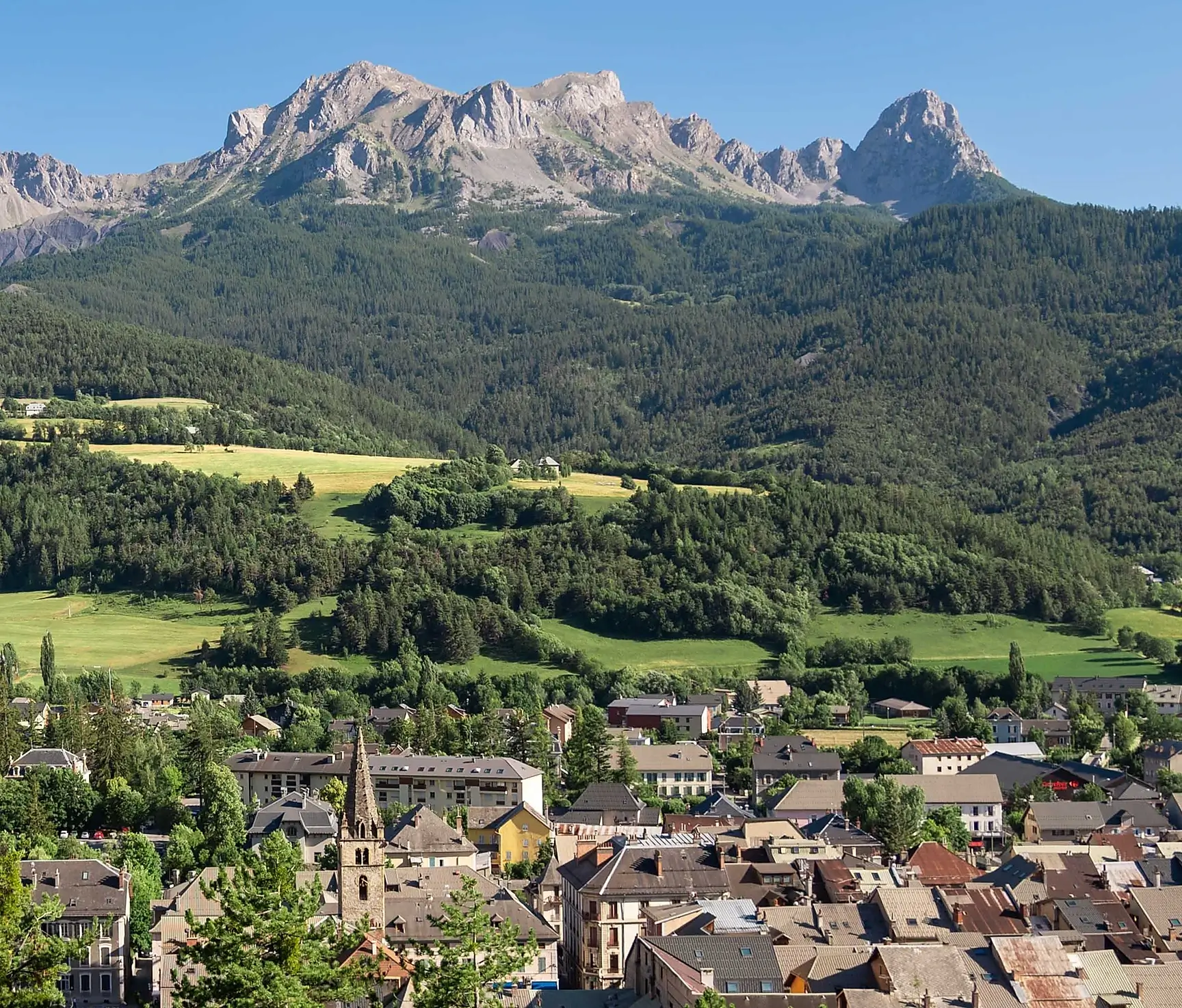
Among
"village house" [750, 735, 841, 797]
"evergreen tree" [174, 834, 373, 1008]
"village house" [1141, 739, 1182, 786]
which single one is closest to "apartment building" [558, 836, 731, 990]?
"evergreen tree" [174, 834, 373, 1008]

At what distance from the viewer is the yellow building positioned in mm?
102812

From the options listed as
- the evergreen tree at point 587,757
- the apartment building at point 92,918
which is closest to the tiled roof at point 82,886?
the apartment building at point 92,918

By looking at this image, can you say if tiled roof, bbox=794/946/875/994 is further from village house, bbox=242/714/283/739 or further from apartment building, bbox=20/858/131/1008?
village house, bbox=242/714/283/739

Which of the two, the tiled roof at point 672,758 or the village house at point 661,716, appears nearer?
the tiled roof at point 672,758

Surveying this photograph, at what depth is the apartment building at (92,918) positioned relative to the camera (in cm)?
7425

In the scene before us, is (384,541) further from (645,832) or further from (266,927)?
(266,927)

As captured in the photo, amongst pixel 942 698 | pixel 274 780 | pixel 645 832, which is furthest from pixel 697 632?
pixel 645 832

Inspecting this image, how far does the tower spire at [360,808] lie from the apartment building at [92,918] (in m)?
15.7

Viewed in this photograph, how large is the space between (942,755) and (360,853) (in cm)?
7972

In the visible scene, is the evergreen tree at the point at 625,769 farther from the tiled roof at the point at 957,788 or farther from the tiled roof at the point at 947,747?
the tiled roof at the point at 947,747

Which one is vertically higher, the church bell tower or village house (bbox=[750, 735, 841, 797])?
the church bell tower

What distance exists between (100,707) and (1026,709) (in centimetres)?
7788

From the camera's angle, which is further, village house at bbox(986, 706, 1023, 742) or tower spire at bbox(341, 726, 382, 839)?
village house at bbox(986, 706, 1023, 742)

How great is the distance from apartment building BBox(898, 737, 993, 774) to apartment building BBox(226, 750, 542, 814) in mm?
30874
